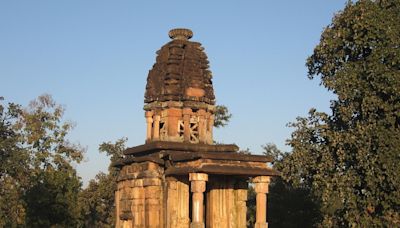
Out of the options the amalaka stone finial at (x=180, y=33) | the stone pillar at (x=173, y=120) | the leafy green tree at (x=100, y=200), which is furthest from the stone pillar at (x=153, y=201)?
the leafy green tree at (x=100, y=200)

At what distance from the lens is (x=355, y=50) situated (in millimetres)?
25016

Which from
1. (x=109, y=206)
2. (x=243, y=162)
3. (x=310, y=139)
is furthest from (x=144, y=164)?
(x=109, y=206)

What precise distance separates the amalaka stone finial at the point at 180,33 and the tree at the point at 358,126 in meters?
5.69

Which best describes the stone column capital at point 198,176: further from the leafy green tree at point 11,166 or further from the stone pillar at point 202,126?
the leafy green tree at point 11,166

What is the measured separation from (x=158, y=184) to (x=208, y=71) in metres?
4.61

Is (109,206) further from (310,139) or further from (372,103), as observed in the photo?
(372,103)

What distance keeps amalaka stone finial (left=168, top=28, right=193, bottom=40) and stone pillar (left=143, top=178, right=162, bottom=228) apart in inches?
212

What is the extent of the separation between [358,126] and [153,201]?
781cm

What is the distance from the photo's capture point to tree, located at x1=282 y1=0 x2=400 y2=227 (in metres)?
22.8

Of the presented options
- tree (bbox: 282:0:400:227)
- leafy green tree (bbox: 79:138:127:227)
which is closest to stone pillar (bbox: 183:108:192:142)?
tree (bbox: 282:0:400:227)

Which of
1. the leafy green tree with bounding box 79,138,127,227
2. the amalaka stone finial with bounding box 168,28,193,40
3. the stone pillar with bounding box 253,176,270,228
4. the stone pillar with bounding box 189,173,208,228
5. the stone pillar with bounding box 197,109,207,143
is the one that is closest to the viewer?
the stone pillar with bounding box 189,173,208,228

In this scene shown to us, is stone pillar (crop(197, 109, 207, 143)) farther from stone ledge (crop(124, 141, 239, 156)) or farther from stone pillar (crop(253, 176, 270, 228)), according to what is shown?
stone pillar (crop(253, 176, 270, 228))

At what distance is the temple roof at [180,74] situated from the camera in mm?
22078

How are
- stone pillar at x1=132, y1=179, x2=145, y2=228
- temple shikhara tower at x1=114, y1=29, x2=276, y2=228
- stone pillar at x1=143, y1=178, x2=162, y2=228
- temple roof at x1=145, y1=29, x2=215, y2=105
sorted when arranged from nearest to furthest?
temple shikhara tower at x1=114, y1=29, x2=276, y2=228 < stone pillar at x1=143, y1=178, x2=162, y2=228 < stone pillar at x1=132, y1=179, x2=145, y2=228 < temple roof at x1=145, y1=29, x2=215, y2=105
